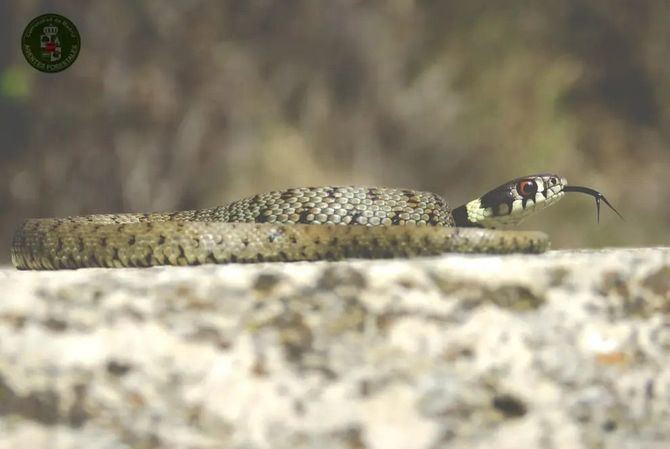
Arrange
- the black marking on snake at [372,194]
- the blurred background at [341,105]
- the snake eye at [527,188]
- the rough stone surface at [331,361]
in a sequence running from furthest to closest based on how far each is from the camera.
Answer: the blurred background at [341,105] → the snake eye at [527,188] → the black marking on snake at [372,194] → the rough stone surface at [331,361]

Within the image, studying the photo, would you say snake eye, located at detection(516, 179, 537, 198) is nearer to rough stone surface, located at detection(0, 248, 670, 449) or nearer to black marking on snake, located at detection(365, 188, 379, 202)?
black marking on snake, located at detection(365, 188, 379, 202)

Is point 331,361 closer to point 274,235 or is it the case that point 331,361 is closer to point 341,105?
point 274,235

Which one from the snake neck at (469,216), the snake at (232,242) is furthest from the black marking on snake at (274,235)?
the snake neck at (469,216)

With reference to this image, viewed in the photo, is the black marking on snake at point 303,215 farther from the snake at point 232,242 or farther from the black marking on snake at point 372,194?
the snake at point 232,242

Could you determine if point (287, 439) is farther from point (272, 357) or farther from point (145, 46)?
point (145, 46)

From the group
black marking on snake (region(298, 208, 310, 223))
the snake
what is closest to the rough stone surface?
the snake
